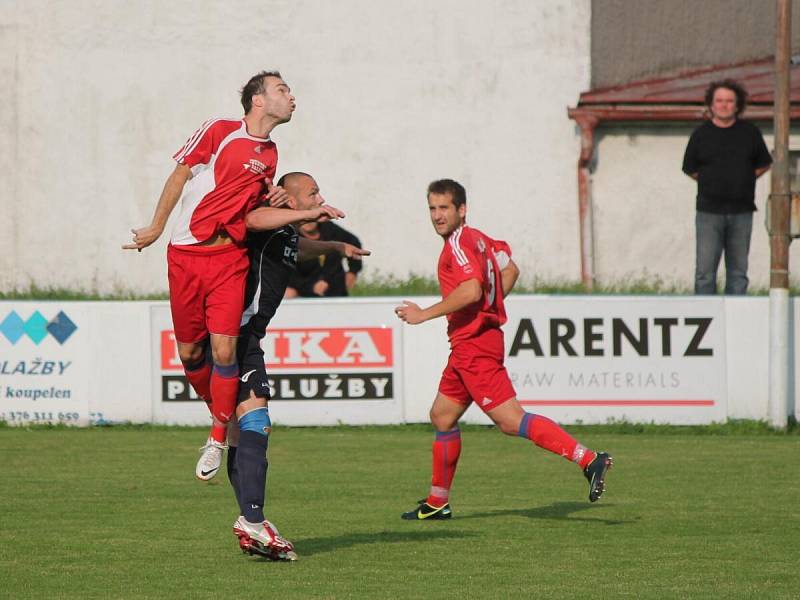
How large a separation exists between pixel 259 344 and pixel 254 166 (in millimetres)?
913

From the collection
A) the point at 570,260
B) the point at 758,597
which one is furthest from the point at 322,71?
the point at 758,597

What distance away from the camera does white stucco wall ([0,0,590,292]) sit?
23.1 metres

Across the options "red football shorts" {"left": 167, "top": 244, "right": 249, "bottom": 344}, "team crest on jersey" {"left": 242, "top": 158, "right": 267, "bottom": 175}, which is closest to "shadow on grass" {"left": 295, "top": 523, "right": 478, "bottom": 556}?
"red football shorts" {"left": 167, "top": 244, "right": 249, "bottom": 344}

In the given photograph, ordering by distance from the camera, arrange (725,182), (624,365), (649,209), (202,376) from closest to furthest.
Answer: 1. (202,376)
2. (624,365)
3. (725,182)
4. (649,209)

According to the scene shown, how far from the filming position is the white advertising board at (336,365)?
14789 millimetres

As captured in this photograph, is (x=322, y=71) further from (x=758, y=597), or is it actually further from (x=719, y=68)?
(x=758, y=597)

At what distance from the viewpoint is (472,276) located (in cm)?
901

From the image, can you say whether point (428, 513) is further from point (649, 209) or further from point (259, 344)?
point (649, 209)

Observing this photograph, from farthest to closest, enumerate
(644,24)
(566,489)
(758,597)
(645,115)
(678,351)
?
(644,24)
(645,115)
(678,351)
(566,489)
(758,597)

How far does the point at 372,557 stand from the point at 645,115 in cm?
1568

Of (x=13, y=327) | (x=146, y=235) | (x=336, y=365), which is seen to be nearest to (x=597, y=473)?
(x=146, y=235)

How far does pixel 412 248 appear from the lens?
23.5 m

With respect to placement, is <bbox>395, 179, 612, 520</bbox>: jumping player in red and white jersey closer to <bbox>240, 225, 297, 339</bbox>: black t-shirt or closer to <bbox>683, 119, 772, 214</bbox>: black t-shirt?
<bbox>240, 225, 297, 339</bbox>: black t-shirt

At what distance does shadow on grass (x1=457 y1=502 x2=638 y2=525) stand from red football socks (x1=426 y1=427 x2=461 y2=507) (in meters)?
0.19
